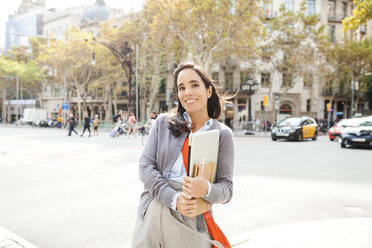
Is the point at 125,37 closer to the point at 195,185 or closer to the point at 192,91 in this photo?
the point at 192,91

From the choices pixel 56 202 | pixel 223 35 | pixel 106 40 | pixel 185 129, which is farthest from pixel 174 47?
pixel 185 129

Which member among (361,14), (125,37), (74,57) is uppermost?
(125,37)

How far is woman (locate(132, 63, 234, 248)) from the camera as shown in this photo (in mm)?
1729

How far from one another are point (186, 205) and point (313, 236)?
101 inches

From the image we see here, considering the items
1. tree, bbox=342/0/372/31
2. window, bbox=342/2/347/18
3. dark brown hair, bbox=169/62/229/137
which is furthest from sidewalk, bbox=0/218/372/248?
window, bbox=342/2/347/18

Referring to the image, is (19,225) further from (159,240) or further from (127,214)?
(159,240)

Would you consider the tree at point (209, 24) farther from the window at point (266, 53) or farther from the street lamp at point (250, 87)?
the street lamp at point (250, 87)

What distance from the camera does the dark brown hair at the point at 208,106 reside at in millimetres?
1862

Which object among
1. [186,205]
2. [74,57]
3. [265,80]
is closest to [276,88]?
[265,80]

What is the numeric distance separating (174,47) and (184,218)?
2356cm

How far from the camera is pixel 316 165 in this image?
9.14 m

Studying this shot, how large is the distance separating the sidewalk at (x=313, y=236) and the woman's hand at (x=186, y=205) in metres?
1.87

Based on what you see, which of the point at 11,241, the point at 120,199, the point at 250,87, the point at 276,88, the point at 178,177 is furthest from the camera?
the point at 276,88

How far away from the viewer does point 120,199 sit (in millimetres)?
5270
